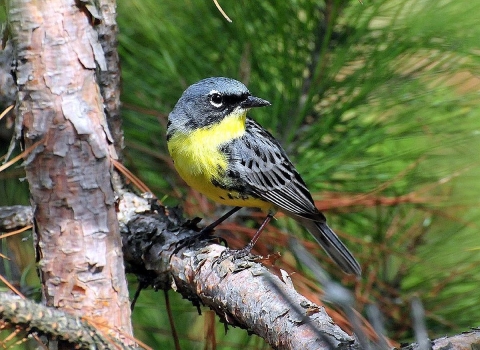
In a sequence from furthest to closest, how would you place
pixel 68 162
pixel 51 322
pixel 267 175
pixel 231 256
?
pixel 267 175, pixel 231 256, pixel 68 162, pixel 51 322

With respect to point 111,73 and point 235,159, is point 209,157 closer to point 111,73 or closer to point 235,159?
point 235,159

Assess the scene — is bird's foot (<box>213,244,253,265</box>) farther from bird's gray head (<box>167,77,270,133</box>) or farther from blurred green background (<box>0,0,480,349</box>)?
bird's gray head (<box>167,77,270,133</box>)

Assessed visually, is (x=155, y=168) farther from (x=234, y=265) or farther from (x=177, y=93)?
(x=234, y=265)

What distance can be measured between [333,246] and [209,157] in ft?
1.82

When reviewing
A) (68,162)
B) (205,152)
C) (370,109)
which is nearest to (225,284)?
(68,162)

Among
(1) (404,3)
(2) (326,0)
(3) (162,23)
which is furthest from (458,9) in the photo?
(3) (162,23)

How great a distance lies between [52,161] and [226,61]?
85 centimetres

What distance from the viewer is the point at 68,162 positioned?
61.2 inches

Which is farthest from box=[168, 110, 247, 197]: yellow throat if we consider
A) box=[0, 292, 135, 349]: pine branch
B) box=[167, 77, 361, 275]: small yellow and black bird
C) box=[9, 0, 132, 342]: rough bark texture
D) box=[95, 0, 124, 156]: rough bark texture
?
box=[0, 292, 135, 349]: pine branch

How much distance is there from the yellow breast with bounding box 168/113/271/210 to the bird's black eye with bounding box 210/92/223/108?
0.07m

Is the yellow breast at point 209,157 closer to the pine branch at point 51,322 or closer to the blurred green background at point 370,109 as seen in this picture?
the blurred green background at point 370,109

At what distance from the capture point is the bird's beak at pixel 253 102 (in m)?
2.09

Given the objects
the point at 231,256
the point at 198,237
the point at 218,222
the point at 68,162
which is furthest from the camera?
the point at 218,222

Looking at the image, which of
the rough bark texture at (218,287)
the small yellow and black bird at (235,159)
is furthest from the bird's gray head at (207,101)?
the rough bark texture at (218,287)
